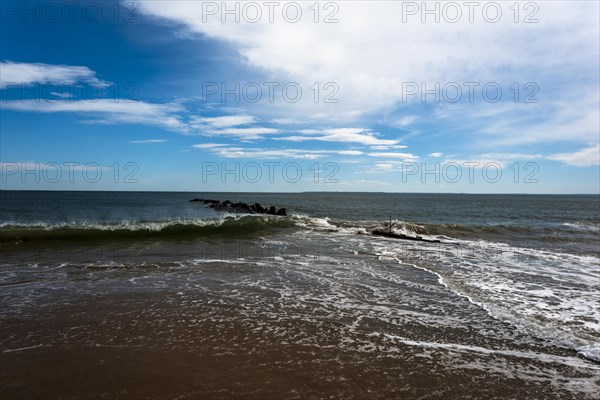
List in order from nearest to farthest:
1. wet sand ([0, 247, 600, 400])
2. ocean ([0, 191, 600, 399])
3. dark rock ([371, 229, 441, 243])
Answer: wet sand ([0, 247, 600, 400]), ocean ([0, 191, 600, 399]), dark rock ([371, 229, 441, 243])

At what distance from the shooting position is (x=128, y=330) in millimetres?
7387

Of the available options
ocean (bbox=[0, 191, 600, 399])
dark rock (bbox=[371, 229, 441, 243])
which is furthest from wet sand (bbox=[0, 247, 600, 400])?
dark rock (bbox=[371, 229, 441, 243])

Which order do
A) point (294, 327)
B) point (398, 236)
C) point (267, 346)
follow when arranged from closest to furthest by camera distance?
1. point (267, 346)
2. point (294, 327)
3. point (398, 236)

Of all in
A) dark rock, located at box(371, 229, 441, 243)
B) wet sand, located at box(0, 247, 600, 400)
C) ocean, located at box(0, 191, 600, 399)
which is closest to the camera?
wet sand, located at box(0, 247, 600, 400)

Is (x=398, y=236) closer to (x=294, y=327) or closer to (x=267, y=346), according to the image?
(x=294, y=327)

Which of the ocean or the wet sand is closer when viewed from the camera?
the wet sand

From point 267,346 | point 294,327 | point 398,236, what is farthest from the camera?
point 398,236

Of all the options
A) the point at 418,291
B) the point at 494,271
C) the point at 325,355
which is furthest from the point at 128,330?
the point at 494,271

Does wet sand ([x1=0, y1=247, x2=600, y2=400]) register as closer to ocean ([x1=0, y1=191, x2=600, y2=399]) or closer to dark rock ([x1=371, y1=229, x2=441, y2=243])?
ocean ([x1=0, y1=191, x2=600, y2=399])

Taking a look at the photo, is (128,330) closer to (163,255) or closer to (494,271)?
(163,255)

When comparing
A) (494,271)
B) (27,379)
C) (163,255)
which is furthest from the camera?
(163,255)

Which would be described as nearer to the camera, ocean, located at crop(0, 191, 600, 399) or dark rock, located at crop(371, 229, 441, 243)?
ocean, located at crop(0, 191, 600, 399)

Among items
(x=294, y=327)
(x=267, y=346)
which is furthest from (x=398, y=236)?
(x=267, y=346)

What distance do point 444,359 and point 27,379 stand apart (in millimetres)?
6565
